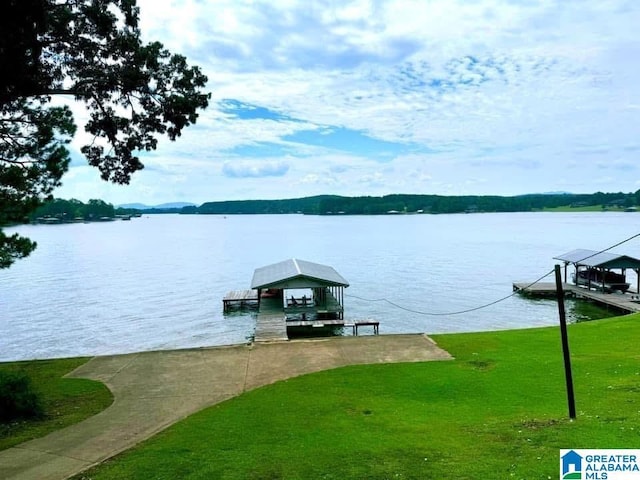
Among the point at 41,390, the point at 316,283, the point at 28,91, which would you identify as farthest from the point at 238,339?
the point at 28,91

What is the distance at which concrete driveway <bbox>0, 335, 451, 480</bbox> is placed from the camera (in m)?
9.96

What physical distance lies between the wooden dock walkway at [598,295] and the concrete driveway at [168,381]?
1760 cm

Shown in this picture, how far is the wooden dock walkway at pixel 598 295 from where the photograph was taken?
36.4m

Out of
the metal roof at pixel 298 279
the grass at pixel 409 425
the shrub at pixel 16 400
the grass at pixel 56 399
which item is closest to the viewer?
the grass at pixel 409 425

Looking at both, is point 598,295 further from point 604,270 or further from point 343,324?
point 343,324

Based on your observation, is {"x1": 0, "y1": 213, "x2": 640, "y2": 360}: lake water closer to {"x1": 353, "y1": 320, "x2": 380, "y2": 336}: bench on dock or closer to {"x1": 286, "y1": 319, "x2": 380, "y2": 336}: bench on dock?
{"x1": 353, "y1": 320, "x2": 380, "y2": 336}: bench on dock

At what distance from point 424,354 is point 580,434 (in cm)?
1022

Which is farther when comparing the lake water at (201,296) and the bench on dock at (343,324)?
the lake water at (201,296)

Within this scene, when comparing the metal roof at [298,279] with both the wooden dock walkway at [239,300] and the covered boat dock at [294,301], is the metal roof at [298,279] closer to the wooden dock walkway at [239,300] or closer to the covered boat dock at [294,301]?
the covered boat dock at [294,301]

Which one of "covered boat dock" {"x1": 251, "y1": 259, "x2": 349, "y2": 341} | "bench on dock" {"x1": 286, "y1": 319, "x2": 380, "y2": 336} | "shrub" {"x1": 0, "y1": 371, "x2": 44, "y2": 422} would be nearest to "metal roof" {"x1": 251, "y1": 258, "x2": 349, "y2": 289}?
"covered boat dock" {"x1": 251, "y1": 259, "x2": 349, "y2": 341}

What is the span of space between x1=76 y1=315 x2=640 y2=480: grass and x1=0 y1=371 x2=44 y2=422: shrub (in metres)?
4.20

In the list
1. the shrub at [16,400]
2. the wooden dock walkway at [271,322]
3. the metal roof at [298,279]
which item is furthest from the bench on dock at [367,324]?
the shrub at [16,400]

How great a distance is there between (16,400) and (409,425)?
979 centimetres

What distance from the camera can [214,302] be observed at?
45.4 meters
